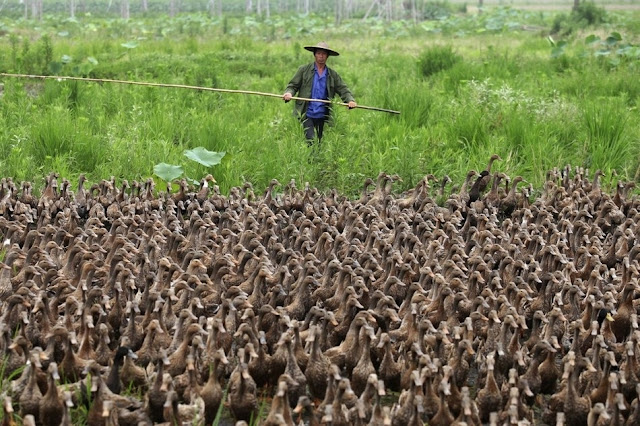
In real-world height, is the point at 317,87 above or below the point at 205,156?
above

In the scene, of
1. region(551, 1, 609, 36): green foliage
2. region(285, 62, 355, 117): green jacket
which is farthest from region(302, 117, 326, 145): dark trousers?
region(551, 1, 609, 36): green foliage

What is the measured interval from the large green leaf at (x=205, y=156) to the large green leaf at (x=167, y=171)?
0.69 ft

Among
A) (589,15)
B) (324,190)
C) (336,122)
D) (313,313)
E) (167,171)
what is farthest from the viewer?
(589,15)

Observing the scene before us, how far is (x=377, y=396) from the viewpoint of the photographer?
183 inches

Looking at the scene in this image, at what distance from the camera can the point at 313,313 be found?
577cm

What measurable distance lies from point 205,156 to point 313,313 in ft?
14.1

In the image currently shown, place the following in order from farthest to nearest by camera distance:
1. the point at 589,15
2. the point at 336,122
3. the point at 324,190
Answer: the point at 589,15 < the point at 336,122 < the point at 324,190

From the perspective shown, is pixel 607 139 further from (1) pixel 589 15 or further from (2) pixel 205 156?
(1) pixel 589 15

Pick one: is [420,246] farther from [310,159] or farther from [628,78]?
[628,78]

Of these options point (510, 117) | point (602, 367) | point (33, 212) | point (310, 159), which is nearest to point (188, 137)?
point (310, 159)

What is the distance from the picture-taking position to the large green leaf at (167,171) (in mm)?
9305

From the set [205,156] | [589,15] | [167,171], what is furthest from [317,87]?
[589,15]

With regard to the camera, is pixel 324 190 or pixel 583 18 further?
pixel 583 18

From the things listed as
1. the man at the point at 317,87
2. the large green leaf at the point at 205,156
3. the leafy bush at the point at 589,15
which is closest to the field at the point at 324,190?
the large green leaf at the point at 205,156
